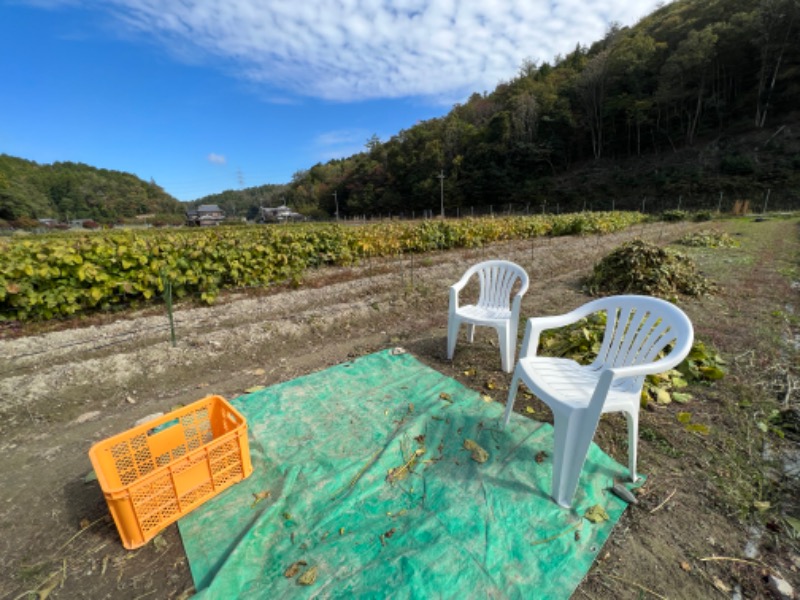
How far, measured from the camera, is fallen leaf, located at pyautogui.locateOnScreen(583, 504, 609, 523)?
5.60 ft

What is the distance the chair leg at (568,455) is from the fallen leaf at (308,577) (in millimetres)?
1309

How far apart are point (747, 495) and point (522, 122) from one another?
49.4 meters

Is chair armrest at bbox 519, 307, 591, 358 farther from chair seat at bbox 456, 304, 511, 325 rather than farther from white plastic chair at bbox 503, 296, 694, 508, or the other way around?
chair seat at bbox 456, 304, 511, 325

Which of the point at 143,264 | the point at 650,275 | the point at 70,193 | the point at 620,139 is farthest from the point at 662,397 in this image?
the point at 70,193

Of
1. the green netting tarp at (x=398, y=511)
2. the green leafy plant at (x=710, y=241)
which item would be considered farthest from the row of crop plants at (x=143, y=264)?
the green leafy plant at (x=710, y=241)

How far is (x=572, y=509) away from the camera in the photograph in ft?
5.86

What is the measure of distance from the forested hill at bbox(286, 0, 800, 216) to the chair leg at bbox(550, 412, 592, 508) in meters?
33.5

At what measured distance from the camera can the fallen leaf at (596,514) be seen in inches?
67.2

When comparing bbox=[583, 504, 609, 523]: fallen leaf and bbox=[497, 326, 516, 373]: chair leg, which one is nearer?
bbox=[583, 504, 609, 523]: fallen leaf

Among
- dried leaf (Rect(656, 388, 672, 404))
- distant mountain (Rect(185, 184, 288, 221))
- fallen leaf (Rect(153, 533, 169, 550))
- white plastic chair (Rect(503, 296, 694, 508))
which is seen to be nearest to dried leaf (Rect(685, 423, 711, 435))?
dried leaf (Rect(656, 388, 672, 404))

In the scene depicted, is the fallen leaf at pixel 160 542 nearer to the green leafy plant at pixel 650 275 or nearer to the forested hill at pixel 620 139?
the green leafy plant at pixel 650 275

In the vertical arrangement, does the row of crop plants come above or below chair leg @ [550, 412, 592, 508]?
above

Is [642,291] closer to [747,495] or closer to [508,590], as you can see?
[747,495]

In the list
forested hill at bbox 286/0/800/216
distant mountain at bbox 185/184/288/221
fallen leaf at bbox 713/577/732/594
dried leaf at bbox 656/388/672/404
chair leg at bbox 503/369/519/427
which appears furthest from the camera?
distant mountain at bbox 185/184/288/221
